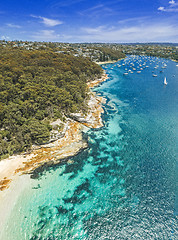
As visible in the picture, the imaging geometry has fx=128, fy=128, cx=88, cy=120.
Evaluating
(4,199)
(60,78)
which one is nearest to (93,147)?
(4,199)

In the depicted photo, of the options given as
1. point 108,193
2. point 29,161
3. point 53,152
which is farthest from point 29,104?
point 108,193

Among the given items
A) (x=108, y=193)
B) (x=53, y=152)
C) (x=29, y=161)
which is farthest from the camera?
(x=53, y=152)

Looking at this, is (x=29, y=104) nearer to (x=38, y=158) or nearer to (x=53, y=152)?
(x=53, y=152)

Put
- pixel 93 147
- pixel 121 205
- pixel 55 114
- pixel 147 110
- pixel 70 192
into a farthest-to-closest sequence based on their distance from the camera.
→ 1. pixel 147 110
2. pixel 55 114
3. pixel 93 147
4. pixel 70 192
5. pixel 121 205

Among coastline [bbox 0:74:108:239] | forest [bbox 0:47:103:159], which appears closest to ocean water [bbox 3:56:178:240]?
coastline [bbox 0:74:108:239]

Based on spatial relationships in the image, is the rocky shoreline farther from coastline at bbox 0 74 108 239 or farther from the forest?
the forest

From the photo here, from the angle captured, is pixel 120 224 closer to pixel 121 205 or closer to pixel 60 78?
pixel 121 205
